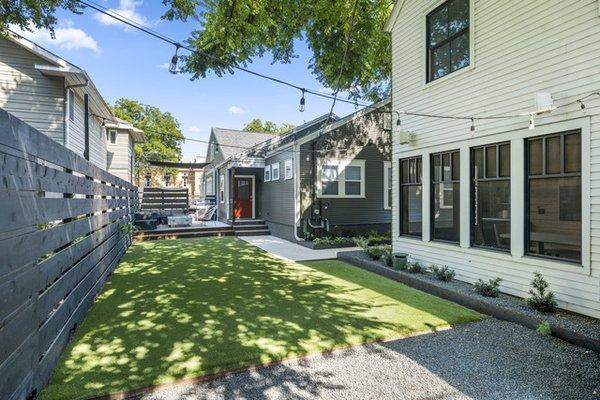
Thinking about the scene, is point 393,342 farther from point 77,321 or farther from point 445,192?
point 445,192

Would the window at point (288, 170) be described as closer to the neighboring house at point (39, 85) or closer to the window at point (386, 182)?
the window at point (386, 182)

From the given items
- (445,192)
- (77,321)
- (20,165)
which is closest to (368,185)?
(445,192)

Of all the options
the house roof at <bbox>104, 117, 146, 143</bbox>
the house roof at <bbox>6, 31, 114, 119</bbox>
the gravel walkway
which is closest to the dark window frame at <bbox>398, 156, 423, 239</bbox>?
the gravel walkway

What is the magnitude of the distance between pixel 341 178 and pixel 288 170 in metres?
2.06

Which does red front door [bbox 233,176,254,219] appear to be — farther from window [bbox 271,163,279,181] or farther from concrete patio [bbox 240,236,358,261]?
concrete patio [bbox 240,236,358,261]

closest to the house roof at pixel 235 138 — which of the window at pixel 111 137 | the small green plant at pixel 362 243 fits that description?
the window at pixel 111 137

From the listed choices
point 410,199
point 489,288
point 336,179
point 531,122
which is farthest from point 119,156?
point 531,122

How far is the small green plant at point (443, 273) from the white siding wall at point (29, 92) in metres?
10.1

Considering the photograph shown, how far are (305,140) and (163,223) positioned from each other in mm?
8694

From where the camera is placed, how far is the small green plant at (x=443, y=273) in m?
6.29

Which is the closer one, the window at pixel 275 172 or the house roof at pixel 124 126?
the window at pixel 275 172

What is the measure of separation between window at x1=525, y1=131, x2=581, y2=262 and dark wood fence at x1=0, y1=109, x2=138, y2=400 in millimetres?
6089

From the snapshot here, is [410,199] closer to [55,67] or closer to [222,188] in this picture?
[55,67]

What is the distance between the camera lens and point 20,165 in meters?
2.54
